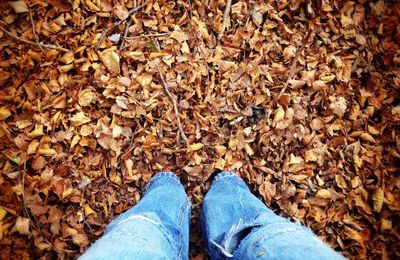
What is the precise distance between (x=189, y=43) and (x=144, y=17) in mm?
301

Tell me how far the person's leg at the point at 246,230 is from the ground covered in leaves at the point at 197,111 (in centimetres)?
16

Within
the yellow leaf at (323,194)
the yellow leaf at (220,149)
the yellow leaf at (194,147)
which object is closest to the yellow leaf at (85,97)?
the yellow leaf at (194,147)

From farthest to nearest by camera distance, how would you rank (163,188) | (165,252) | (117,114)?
(117,114) < (163,188) < (165,252)

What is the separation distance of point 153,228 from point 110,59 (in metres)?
0.97

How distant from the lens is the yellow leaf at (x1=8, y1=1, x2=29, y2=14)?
5.65 feet

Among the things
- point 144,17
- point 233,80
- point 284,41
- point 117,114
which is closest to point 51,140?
point 117,114

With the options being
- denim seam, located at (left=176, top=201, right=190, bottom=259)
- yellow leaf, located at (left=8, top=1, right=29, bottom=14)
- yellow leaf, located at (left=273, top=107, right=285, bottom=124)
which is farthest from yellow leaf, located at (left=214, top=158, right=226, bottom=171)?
yellow leaf, located at (left=8, top=1, right=29, bottom=14)

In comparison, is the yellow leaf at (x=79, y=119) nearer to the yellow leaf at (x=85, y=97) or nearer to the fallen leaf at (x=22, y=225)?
the yellow leaf at (x=85, y=97)

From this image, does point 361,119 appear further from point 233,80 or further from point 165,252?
point 165,252

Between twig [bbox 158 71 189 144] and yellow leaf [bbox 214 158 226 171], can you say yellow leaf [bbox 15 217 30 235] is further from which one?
yellow leaf [bbox 214 158 226 171]

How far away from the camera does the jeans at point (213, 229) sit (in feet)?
3.63

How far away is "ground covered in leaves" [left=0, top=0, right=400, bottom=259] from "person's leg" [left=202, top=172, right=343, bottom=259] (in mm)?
163

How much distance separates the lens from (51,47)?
5.76 ft

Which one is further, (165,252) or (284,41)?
(284,41)
